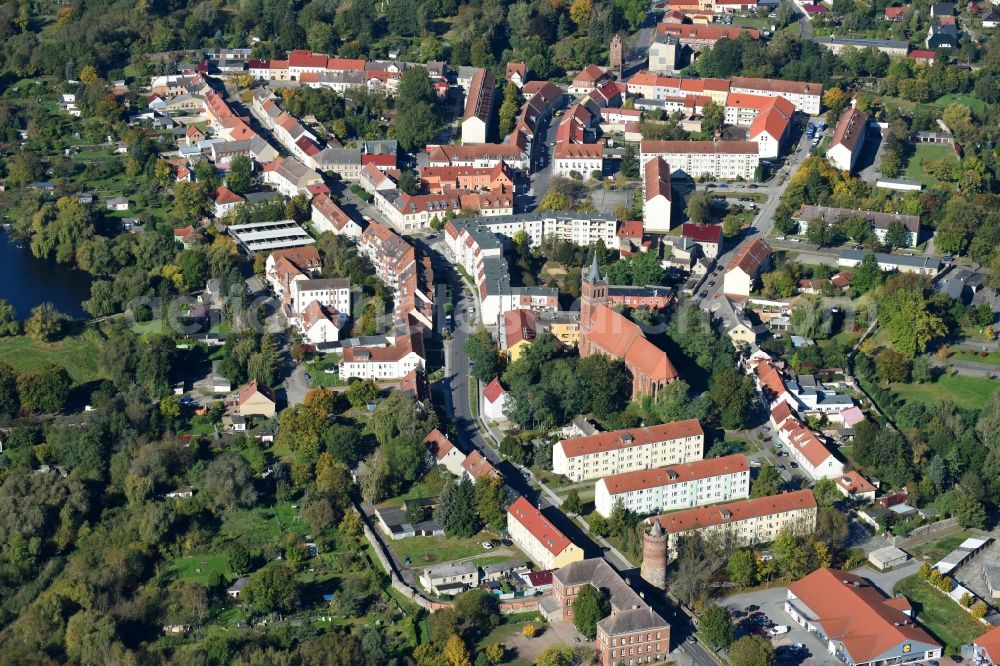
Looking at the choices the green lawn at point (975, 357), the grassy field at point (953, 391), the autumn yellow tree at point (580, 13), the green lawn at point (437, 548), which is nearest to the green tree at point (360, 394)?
the green lawn at point (437, 548)

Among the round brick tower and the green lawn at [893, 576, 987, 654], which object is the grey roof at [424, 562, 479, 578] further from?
the green lawn at [893, 576, 987, 654]

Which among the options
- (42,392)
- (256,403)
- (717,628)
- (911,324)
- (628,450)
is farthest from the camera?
(911,324)

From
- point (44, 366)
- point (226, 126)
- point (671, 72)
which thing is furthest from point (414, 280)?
point (671, 72)

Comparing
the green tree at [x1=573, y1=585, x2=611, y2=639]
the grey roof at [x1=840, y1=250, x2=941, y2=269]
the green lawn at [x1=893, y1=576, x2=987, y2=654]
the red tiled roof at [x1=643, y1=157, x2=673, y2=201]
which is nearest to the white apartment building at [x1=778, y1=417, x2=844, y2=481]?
the green lawn at [x1=893, y1=576, x2=987, y2=654]

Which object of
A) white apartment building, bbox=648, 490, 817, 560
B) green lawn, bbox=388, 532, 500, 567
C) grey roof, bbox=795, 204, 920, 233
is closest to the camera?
green lawn, bbox=388, 532, 500, 567

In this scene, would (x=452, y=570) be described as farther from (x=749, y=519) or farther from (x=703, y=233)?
(x=703, y=233)

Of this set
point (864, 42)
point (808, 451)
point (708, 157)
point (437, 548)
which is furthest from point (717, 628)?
point (864, 42)
